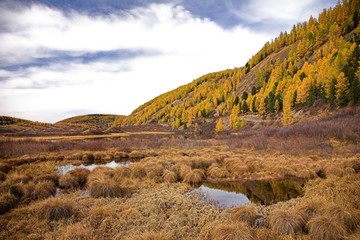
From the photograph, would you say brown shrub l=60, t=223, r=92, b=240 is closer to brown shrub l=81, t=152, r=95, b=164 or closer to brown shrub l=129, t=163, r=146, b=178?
brown shrub l=129, t=163, r=146, b=178

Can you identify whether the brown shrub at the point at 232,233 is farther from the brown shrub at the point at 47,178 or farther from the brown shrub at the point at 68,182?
the brown shrub at the point at 47,178

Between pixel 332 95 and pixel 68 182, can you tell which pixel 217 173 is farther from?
pixel 332 95

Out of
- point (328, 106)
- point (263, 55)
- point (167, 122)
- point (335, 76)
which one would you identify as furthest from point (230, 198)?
point (263, 55)

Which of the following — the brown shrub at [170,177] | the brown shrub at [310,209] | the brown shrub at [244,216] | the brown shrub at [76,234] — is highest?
the brown shrub at [76,234]

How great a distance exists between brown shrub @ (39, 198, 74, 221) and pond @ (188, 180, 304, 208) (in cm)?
661

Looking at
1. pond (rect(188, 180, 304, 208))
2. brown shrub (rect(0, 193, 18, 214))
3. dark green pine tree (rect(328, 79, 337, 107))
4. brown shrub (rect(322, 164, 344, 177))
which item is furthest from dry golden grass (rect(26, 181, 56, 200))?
dark green pine tree (rect(328, 79, 337, 107))

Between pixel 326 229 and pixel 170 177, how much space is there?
957 cm

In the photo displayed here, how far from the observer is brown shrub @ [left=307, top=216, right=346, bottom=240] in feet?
17.6

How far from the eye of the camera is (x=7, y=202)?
833 centimetres

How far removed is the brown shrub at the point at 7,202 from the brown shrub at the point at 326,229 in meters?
12.8

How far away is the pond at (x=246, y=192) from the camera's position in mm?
9812

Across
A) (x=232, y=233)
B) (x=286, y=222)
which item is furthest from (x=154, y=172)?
(x=286, y=222)

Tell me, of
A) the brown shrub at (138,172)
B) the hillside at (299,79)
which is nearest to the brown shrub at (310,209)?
the brown shrub at (138,172)

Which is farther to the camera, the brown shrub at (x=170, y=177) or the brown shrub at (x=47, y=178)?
the brown shrub at (x=170, y=177)
